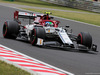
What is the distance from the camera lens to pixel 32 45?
12508 millimetres

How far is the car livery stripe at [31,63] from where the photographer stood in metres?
8.14

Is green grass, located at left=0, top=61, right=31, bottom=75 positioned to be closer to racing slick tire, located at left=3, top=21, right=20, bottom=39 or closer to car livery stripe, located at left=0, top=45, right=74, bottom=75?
car livery stripe, located at left=0, top=45, right=74, bottom=75

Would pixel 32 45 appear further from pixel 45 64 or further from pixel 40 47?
pixel 45 64

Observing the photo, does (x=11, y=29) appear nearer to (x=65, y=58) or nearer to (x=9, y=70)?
(x=65, y=58)

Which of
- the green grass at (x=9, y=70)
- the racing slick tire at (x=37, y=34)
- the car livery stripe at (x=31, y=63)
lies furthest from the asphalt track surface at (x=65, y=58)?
the green grass at (x=9, y=70)

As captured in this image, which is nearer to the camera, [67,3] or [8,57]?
[8,57]

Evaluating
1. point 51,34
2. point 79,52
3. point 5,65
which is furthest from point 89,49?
point 5,65

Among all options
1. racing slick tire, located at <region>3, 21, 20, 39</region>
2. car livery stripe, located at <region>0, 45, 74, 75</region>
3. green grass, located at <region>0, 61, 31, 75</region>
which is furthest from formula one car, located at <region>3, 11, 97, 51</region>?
green grass, located at <region>0, 61, 31, 75</region>

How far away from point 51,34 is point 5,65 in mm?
4797

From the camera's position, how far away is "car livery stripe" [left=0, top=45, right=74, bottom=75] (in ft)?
26.7

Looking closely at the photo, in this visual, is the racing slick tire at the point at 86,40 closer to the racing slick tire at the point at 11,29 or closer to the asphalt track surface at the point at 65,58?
the asphalt track surface at the point at 65,58

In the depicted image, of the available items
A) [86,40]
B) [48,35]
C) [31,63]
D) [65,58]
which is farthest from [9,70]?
[86,40]

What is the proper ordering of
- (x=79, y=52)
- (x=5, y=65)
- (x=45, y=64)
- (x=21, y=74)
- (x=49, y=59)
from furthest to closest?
(x=79, y=52) < (x=49, y=59) < (x=45, y=64) < (x=5, y=65) < (x=21, y=74)

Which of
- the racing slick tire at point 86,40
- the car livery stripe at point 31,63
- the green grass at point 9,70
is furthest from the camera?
the racing slick tire at point 86,40
